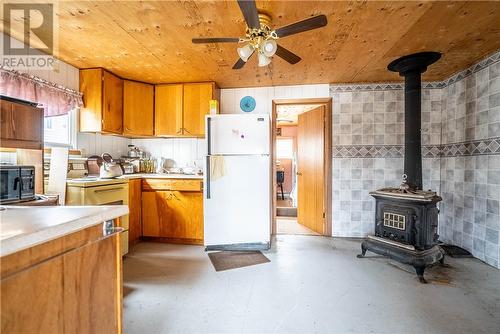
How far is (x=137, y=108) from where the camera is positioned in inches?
125

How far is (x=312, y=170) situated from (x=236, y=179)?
1434 mm

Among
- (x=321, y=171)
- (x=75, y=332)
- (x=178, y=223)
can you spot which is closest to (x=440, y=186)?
(x=321, y=171)

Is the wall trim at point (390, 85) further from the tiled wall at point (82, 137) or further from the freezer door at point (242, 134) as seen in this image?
the tiled wall at point (82, 137)

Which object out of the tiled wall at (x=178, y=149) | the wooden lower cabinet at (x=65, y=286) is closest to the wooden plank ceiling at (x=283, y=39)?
the tiled wall at (x=178, y=149)

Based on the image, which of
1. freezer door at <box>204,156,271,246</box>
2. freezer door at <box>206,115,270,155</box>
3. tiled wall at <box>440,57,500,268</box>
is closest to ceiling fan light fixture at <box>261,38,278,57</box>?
freezer door at <box>206,115,270,155</box>

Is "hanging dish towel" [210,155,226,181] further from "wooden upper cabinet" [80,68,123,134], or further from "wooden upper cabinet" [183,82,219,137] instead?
"wooden upper cabinet" [80,68,123,134]

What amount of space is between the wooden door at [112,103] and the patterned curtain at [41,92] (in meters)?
0.26

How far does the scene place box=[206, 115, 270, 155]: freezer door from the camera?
8.94 feet

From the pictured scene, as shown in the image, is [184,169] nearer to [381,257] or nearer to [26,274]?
[381,257]

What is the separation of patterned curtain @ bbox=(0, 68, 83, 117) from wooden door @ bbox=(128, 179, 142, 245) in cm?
102

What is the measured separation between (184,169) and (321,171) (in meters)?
1.97

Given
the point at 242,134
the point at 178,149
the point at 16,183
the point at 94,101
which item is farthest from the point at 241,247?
the point at 94,101

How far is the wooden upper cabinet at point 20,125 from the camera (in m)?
1.57

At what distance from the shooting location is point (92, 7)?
1.69 metres
